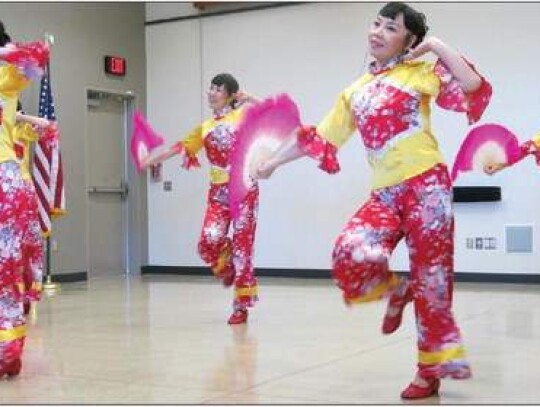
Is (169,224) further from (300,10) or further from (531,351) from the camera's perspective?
(531,351)

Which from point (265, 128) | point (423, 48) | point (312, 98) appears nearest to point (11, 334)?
point (265, 128)

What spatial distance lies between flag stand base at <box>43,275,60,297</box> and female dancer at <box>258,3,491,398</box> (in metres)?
5.44

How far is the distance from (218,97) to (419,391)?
2.90 metres

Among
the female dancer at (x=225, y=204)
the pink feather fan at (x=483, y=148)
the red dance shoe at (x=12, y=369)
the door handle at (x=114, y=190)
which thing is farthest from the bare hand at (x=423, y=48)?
the door handle at (x=114, y=190)

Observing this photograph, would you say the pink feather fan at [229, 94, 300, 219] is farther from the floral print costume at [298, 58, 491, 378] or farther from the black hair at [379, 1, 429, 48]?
the black hair at [379, 1, 429, 48]

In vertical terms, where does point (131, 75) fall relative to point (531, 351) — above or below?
above

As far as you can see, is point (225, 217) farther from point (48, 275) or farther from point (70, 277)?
point (70, 277)

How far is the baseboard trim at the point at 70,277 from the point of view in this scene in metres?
9.34

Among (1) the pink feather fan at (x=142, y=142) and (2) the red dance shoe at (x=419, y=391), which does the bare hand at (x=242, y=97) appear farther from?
(2) the red dance shoe at (x=419, y=391)

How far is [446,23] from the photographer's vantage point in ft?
29.0

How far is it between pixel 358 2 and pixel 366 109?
Result: 646cm

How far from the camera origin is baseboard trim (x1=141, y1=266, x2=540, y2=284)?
853cm

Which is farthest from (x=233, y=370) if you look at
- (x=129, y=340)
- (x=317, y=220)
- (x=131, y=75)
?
(x=131, y=75)

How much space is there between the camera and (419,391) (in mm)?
3154
